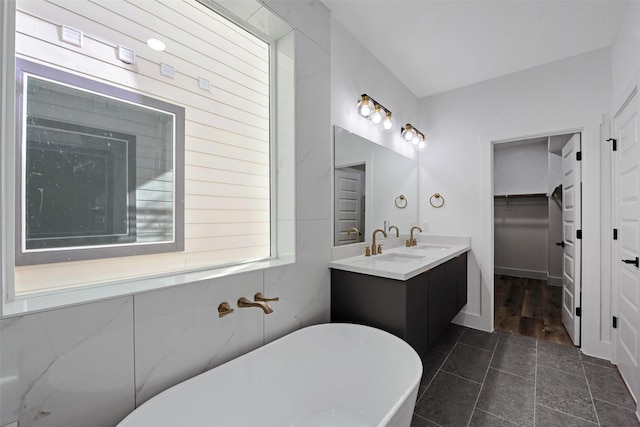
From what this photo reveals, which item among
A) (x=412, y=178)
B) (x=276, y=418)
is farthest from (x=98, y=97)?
(x=412, y=178)

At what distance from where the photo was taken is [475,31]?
219 cm

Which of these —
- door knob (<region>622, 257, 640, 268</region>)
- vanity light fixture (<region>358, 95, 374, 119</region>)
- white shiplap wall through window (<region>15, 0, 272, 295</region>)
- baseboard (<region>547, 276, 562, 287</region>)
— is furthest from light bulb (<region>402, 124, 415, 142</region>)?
baseboard (<region>547, 276, 562, 287</region>)

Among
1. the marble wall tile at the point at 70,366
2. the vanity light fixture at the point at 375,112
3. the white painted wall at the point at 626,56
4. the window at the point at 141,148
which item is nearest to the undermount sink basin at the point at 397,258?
the window at the point at 141,148

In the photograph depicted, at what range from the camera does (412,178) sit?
325 cm

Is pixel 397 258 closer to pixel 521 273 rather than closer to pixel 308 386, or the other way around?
pixel 308 386

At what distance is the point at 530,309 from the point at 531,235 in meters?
2.01

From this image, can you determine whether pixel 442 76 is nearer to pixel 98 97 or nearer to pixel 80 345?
pixel 98 97

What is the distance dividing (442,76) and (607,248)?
2179 mm

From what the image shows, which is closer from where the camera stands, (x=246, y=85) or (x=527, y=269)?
(x=246, y=85)

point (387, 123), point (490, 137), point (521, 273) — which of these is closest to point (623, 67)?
point (490, 137)

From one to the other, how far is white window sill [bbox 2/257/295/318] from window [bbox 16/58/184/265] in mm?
145

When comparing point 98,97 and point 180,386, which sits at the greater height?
point 98,97

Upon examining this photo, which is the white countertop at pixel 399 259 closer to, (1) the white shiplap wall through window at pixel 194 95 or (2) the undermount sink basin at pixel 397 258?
(2) the undermount sink basin at pixel 397 258

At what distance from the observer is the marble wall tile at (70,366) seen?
0.80m
